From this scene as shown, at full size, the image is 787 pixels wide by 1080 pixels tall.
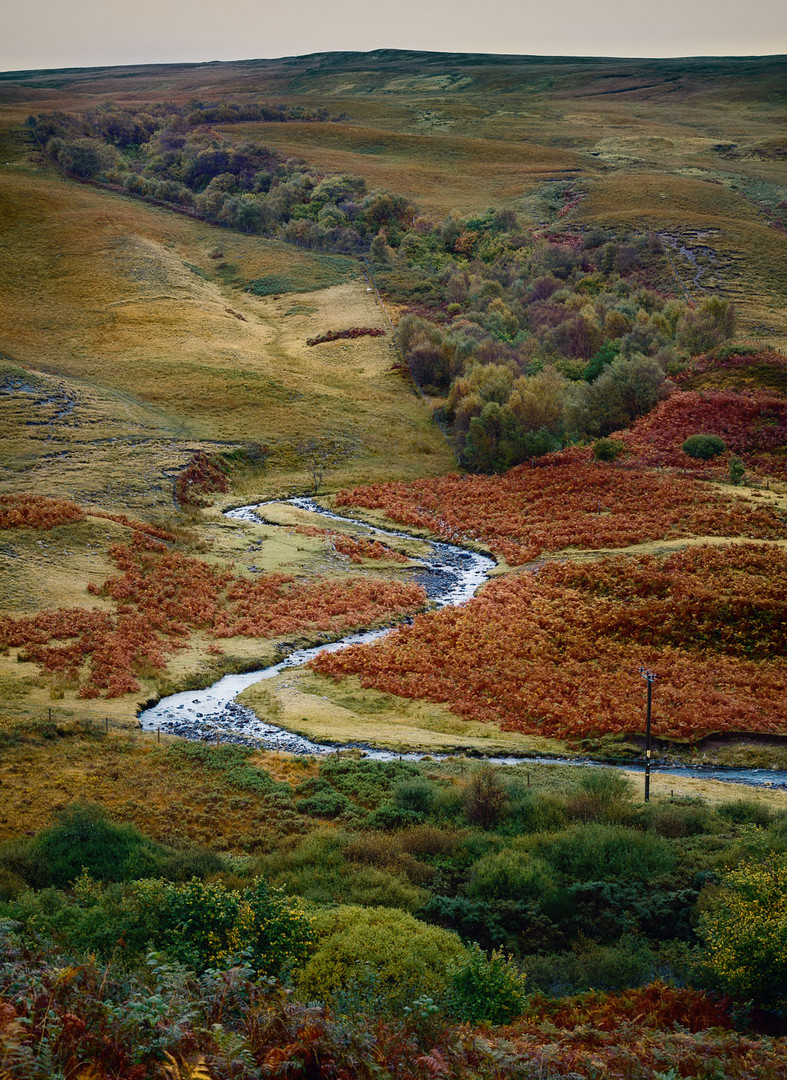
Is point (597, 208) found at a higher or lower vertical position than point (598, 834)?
higher

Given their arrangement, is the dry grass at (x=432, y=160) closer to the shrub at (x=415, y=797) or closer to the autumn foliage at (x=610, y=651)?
the autumn foliage at (x=610, y=651)

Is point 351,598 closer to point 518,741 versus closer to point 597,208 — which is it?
point 518,741

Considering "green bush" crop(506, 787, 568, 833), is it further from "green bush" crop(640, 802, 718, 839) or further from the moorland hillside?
"green bush" crop(640, 802, 718, 839)

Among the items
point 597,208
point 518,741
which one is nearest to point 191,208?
point 597,208

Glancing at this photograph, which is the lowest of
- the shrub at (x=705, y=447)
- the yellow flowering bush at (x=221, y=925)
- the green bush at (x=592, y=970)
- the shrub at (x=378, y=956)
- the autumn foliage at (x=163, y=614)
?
the autumn foliage at (x=163, y=614)

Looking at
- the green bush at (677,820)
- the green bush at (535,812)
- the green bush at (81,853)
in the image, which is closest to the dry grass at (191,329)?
the green bush at (535,812)

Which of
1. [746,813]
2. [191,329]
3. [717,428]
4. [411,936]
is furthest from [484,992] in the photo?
[191,329]

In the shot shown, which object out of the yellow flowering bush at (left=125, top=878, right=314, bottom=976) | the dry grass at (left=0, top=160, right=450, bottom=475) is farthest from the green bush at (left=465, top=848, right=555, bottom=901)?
the dry grass at (left=0, top=160, right=450, bottom=475)
